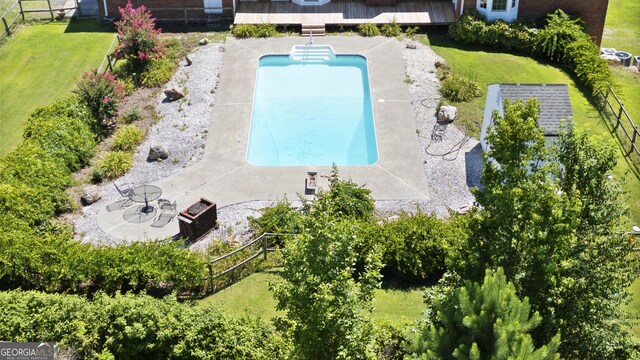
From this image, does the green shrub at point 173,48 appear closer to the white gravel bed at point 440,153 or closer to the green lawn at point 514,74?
the white gravel bed at point 440,153

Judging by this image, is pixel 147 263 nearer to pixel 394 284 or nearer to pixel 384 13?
pixel 394 284

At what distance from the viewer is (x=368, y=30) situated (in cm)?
3616

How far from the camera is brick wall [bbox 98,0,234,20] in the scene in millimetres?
37375

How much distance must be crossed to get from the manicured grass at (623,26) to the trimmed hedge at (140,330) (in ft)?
93.3

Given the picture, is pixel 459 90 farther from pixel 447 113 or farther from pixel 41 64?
pixel 41 64

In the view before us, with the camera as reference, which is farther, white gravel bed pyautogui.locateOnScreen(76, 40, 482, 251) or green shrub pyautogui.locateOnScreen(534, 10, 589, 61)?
green shrub pyautogui.locateOnScreen(534, 10, 589, 61)

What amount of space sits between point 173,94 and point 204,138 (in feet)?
11.5

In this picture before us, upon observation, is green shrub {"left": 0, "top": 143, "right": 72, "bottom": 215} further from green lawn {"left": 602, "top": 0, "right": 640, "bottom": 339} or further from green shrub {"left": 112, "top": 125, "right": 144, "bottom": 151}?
green lawn {"left": 602, "top": 0, "right": 640, "bottom": 339}

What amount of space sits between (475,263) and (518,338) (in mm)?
2743

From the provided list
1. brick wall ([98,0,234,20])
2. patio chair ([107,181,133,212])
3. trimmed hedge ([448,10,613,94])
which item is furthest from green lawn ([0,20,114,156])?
trimmed hedge ([448,10,613,94])

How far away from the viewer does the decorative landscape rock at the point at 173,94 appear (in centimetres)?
3080

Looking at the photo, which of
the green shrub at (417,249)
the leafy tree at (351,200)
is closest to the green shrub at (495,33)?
the leafy tree at (351,200)

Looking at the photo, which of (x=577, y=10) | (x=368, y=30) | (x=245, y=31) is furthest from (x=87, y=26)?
(x=577, y=10)

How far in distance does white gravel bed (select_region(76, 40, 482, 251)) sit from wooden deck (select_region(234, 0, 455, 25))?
8.49 ft
